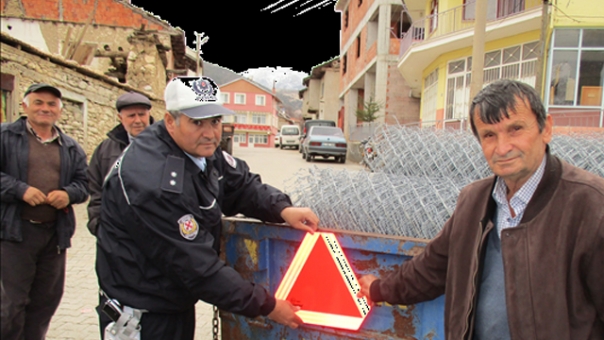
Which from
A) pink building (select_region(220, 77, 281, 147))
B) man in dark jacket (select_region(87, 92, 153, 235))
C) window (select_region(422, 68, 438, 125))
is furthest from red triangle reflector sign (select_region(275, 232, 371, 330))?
pink building (select_region(220, 77, 281, 147))

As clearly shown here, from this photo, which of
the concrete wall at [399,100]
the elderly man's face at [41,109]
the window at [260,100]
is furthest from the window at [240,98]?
the elderly man's face at [41,109]

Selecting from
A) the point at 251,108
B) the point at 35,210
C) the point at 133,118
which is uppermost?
the point at 251,108

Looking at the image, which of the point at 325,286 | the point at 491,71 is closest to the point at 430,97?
the point at 491,71

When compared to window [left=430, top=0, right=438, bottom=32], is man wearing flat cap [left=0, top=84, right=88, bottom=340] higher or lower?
lower

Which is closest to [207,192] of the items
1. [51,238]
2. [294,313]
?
[294,313]

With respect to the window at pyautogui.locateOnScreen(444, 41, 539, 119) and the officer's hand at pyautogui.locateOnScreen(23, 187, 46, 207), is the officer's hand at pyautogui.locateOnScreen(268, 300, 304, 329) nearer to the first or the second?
the officer's hand at pyautogui.locateOnScreen(23, 187, 46, 207)

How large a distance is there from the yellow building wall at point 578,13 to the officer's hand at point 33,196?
47.3ft

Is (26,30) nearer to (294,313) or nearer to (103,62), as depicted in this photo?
(103,62)

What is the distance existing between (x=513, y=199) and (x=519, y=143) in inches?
8.2

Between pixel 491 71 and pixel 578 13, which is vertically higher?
pixel 578 13

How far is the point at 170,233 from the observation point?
1735 mm

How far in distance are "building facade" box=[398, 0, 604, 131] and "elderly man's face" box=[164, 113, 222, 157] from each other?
904cm

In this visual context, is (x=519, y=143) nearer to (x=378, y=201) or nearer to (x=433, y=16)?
(x=378, y=201)

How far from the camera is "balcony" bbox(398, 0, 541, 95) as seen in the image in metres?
13.2
